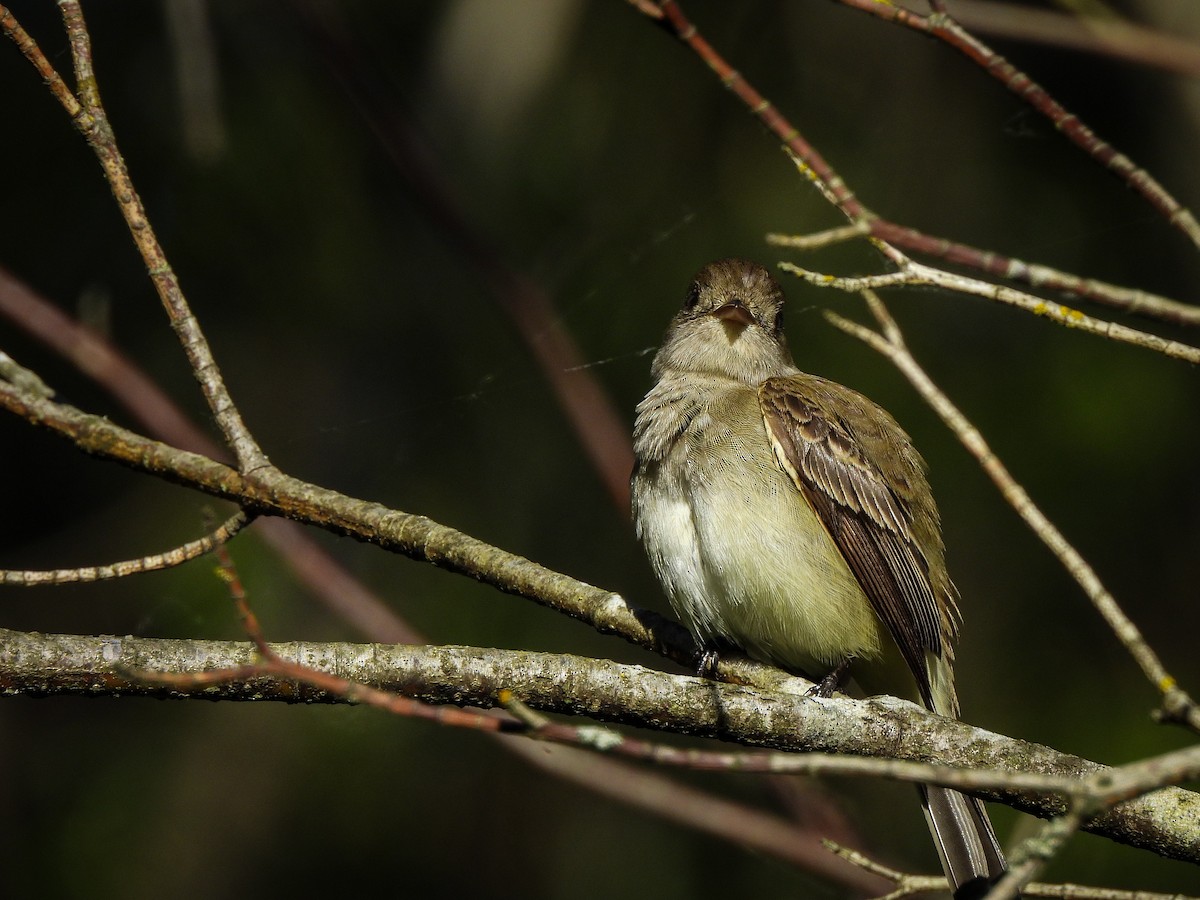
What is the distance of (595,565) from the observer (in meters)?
6.71

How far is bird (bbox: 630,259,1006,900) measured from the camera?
355cm

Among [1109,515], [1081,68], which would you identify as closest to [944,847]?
[1109,515]

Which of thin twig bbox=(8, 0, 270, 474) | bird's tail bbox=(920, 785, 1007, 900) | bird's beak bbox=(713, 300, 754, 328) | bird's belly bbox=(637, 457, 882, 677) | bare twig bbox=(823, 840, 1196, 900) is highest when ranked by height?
bird's beak bbox=(713, 300, 754, 328)

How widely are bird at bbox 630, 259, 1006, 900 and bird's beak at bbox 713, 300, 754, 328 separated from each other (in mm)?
221

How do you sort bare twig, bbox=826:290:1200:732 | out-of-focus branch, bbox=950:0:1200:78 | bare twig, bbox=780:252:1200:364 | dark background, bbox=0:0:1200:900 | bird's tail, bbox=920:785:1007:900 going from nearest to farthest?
bare twig, bbox=826:290:1200:732
bare twig, bbox=780:252:1200:364
out-of-focus branch, bbox=950:0:1200:78
bird's tail, bbox=920:785:1007:900
dark background, bbox=0:0:1200:900

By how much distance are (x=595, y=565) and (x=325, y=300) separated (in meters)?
2.12

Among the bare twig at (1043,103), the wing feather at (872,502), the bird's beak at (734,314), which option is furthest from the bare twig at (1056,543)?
the bird's beak at (734,314)

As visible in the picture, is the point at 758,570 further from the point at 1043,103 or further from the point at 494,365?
the point at 494,365

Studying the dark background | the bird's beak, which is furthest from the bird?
the dark background

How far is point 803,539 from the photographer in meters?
3.69

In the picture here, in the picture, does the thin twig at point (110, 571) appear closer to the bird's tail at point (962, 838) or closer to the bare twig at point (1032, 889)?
the bare twig at point (1032, 889)

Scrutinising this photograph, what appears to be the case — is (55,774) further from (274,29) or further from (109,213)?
(274,29)

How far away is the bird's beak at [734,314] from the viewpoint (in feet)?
13.9

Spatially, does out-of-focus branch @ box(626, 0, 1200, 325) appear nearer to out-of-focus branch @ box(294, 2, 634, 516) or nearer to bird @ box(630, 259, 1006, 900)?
bird @ box(630, 259, 1006, 900)
